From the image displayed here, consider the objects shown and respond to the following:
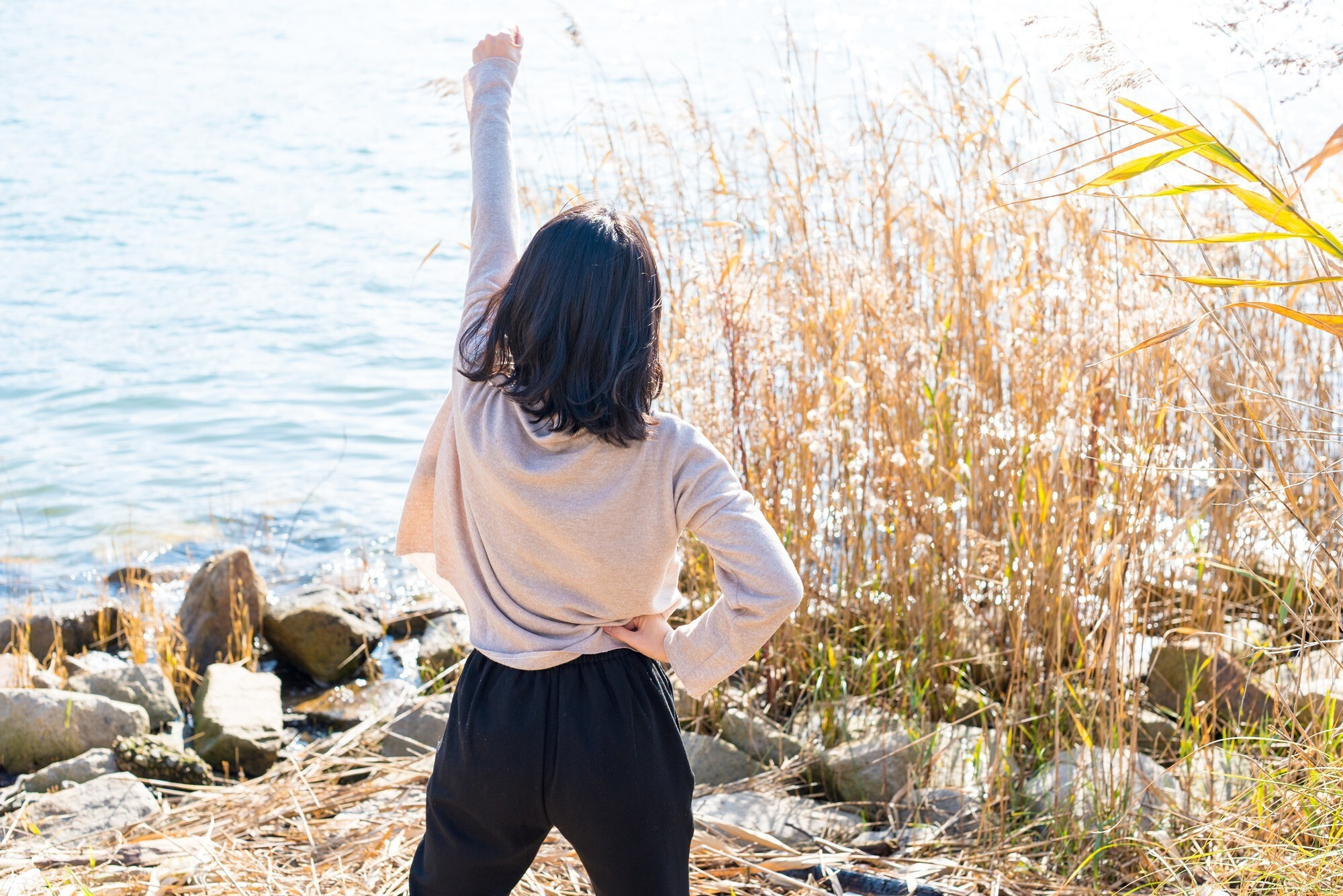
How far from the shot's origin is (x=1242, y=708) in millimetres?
2912

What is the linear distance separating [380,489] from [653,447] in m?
4.70

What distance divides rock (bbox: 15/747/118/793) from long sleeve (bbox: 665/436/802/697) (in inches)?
90.5

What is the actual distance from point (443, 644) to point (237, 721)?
2.91 feet

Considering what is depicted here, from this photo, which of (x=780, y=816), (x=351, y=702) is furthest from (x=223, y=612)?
(x=780, y=816)

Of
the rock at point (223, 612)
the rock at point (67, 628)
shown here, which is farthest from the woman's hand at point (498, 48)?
the rock at point (67, 628)

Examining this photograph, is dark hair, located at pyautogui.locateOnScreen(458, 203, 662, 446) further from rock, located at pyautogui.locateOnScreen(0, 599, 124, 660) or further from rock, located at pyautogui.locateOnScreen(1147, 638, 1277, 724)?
rock, located at pyautogui.locateOnScreen(0, 599, 124, 660)

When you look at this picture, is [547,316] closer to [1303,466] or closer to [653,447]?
[653,447]

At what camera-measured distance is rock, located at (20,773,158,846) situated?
276 centimetres

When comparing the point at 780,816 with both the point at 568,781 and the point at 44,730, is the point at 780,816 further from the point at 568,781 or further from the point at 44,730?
the point at 44,730

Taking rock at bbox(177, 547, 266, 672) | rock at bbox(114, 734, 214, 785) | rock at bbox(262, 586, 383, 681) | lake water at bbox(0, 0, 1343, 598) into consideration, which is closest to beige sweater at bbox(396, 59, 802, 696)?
lake water at bbox(0, 0, 1343, 598)

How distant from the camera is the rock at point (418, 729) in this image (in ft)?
10.5

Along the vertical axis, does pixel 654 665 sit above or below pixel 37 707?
above

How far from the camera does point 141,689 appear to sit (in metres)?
3.71

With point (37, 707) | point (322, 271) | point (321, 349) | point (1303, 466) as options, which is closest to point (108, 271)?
point (322, 271)
